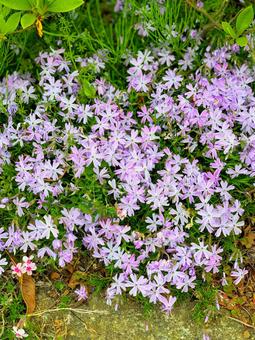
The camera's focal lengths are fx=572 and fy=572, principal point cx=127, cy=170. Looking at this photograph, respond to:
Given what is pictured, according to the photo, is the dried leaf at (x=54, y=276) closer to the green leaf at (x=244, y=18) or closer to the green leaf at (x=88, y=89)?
the green leaf at (x=88, y=89)

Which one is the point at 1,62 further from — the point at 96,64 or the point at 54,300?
the point at 54,300

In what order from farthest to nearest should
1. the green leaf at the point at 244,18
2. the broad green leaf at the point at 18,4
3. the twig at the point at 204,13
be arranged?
the twig at the point at 204,13 → the green leaf at the point at 244,18 → the broad green leaf at the point at 18,4


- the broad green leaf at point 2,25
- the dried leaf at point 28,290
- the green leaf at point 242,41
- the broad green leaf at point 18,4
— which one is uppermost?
the broad green leaf at point 18,4

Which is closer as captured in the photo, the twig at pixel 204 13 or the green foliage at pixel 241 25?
the green foliage at pixel 241 25

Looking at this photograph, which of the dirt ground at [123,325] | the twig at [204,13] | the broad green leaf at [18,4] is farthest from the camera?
the twig at [204,13]

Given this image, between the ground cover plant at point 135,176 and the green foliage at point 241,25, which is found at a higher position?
the green foliage at point 241,25

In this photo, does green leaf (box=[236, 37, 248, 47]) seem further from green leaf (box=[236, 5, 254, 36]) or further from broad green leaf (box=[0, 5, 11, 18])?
broad green leaf (box=[0, 5, 11, 18])

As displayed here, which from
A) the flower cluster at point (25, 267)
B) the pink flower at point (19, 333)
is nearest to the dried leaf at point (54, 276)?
the flower cluster at point (25, 267)

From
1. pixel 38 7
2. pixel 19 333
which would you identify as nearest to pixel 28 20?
pixel 38 7

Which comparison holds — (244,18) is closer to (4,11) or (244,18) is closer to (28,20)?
(28,20)

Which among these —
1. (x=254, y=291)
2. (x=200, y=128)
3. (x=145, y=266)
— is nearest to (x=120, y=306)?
(x=145, y=266)
